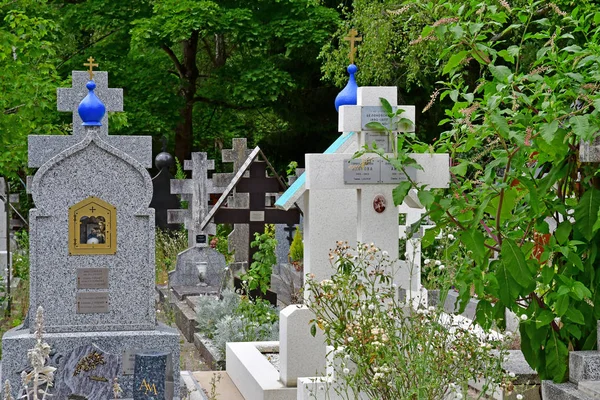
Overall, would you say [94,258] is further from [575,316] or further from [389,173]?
[575,316]

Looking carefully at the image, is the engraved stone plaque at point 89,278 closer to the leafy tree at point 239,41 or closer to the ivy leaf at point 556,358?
the ivy leaf at point 556,358

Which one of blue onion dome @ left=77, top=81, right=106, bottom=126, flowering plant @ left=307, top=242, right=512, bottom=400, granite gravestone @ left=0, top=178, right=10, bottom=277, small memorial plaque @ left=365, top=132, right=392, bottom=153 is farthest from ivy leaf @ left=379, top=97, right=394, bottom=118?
granite gravestone @ left=0, top=178, right=10, bottom=277

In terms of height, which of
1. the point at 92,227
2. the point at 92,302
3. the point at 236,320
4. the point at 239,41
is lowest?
the point at 236,320

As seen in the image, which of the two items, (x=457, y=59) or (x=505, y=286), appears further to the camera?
(x=457, y=59)

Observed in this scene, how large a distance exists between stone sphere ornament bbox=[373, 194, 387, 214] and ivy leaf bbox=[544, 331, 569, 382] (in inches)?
59.3

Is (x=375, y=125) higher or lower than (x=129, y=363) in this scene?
higher

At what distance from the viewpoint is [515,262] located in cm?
577

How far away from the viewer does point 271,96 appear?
81.0 feet

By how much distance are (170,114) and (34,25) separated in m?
12.8

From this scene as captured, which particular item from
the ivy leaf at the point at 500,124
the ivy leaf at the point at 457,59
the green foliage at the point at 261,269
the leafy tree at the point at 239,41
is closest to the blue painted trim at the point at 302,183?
the ivy leaf at the point at 457,59

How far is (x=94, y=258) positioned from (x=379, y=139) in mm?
2727

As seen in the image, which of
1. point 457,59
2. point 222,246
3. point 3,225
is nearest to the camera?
point 457,59

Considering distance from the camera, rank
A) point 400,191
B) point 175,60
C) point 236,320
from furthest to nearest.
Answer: point 175,60 < point 236,320 < point 400,191

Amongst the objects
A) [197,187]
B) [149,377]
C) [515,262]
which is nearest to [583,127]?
[515,262]
